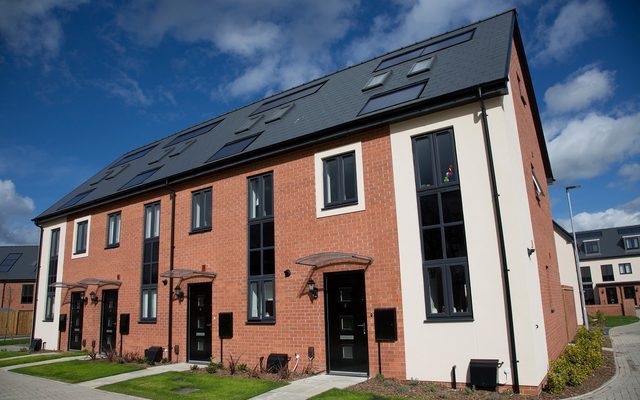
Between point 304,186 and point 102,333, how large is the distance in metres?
10.9

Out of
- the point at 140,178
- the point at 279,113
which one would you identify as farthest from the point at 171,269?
the point at 279,113

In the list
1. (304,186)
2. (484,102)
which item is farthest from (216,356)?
(484,102)

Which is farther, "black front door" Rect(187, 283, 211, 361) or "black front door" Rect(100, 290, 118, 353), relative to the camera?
"black front door" Rect(100, 290, 118, 353)

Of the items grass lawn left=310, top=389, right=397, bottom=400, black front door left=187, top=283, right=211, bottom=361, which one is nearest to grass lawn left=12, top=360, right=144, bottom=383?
black front door left=187, top=283, right=211, bottom=361

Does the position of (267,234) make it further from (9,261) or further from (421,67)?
(9,261)

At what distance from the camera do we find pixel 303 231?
1211 centimetres

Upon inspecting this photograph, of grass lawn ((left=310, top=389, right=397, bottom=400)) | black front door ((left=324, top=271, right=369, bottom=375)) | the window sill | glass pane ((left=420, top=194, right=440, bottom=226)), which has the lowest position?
grass lawn ((left=310, top=389, right=397, bottom=400))

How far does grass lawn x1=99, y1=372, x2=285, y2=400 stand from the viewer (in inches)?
369

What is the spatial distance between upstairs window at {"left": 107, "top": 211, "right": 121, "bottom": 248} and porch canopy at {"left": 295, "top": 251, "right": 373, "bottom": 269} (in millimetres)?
10206

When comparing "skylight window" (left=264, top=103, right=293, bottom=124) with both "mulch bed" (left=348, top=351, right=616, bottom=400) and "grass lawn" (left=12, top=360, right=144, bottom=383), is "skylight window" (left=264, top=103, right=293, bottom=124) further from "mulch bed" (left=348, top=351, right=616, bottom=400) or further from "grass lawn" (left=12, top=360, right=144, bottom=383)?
"mulch bed" (left=348, top=351, right=616, bottom=400)

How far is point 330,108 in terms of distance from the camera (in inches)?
541

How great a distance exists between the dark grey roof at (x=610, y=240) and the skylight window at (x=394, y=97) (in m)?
47.1

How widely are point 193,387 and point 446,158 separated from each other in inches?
298

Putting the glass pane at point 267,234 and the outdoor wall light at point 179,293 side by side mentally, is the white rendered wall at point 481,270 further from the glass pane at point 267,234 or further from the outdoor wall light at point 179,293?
the outdoor wall light at point 179,293
